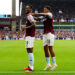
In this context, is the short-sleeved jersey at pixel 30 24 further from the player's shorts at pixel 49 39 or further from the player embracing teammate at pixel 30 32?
the player's shorts at pixel 49 39

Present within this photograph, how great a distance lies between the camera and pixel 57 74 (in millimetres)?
8398

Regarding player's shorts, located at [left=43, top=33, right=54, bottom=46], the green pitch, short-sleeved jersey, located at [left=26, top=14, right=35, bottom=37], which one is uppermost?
short-sleeved jersey, located at [left=26, top=14, right=35, bottom=37]

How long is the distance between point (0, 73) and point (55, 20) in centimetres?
8365

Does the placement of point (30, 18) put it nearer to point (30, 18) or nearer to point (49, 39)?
point (30, 18)

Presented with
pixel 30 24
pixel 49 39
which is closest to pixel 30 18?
pixel 30 24

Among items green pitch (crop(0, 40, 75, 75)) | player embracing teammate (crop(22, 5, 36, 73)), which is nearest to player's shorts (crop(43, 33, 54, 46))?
player embracing teammate (crop(22, 5, 36, 73))

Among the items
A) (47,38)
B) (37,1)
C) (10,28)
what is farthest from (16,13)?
(47,38)

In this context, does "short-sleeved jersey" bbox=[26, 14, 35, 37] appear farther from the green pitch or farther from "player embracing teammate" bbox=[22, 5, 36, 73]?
the green pitch

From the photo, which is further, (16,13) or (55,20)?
(55,20)

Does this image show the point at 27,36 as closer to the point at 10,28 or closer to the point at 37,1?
the point at 10,28

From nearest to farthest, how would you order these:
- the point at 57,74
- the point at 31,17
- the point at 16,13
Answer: the point at 57,74 → the point at 31,17 → the point at 16,13

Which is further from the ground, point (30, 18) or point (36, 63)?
point (30, 18)

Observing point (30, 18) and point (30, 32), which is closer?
point (30, 18)

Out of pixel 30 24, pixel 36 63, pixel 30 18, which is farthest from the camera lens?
pixel 36 63
